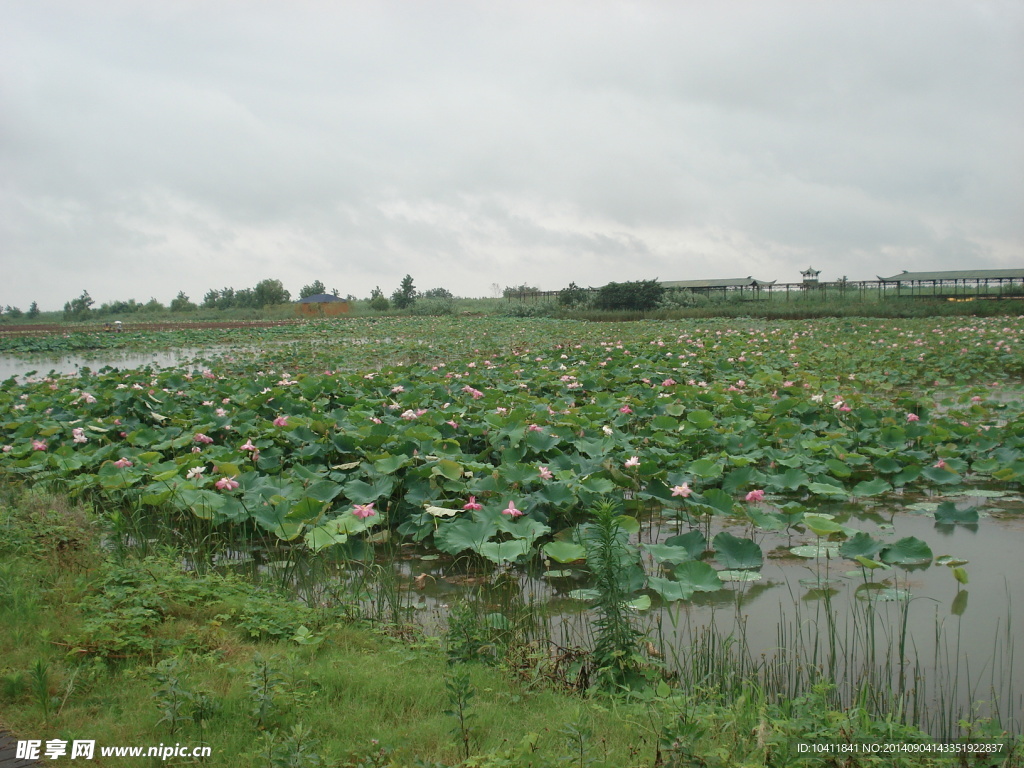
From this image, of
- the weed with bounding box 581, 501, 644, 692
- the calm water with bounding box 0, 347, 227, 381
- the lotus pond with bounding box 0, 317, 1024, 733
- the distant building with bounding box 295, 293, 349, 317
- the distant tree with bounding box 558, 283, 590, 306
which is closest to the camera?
the weed with bounding box 581, 501, 644, 692

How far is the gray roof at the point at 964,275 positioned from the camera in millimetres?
34594

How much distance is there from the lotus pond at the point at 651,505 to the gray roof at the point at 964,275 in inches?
1376

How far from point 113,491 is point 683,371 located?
255 inches

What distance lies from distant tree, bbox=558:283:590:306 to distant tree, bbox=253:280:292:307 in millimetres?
24527

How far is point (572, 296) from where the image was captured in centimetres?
3238

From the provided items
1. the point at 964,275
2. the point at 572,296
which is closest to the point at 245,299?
the point at 572,296

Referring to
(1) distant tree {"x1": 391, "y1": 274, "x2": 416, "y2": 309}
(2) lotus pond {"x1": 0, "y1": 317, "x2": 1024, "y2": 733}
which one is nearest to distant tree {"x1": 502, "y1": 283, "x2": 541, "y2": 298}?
(1) distant tree {"x1": 391, "y1": 274, "x2": 416, "y2": 309}

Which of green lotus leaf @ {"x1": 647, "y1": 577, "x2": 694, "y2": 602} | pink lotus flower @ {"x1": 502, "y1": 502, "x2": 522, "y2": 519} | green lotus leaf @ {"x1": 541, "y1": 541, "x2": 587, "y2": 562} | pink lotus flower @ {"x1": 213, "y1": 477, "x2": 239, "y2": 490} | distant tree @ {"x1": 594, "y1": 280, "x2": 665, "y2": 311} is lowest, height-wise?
green lotus leaf @ {"x1": 647, "y1": 577, "x2": 694, "y2": 602}

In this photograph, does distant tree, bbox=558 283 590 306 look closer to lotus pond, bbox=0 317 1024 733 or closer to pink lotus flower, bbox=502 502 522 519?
lotus pond, bbox=0 317 1024 733

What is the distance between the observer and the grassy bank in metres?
1.62

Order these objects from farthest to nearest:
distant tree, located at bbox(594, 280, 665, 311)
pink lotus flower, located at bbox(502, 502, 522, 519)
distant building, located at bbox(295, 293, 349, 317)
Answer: distant building, located at bbox(295, 293, 349, 317), distant tree, located at bbox(594, 280, 665, 311), pink lotus flower, located at bbox(502, 502, 522, 519)

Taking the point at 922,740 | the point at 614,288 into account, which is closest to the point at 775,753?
the point at 922,740

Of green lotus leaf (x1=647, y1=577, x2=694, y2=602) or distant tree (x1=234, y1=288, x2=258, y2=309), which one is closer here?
green lotus leaf (x1=647, y1=577, x2=694, y2=602)

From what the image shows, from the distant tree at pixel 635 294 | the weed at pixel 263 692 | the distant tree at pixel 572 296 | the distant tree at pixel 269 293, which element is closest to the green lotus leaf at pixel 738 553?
the weed at pixel 263 692
